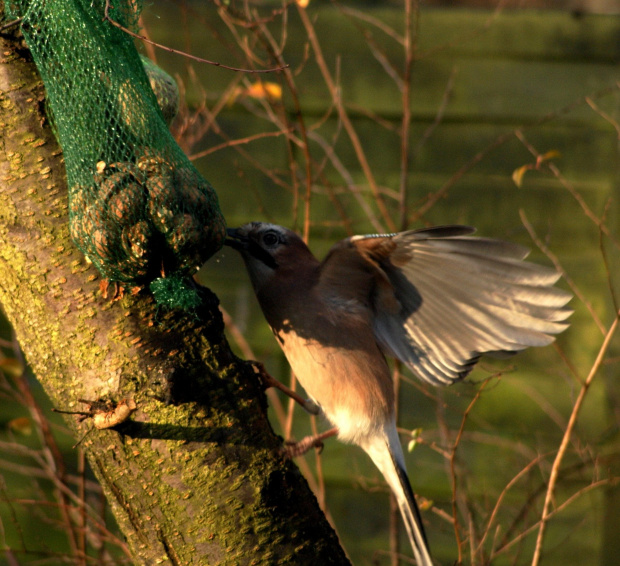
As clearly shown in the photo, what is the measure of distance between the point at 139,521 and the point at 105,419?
0.74ft

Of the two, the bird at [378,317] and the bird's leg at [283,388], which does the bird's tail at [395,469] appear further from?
Answer: the bird's leg at [283,388]

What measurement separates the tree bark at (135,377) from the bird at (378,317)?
2.56 feet

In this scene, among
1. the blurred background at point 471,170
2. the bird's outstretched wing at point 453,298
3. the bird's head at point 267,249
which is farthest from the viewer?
the blurred background at point 471,170

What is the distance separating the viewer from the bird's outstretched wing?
6.08 ft

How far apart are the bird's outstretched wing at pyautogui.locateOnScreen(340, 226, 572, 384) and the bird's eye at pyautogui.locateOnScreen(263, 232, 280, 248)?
235mm

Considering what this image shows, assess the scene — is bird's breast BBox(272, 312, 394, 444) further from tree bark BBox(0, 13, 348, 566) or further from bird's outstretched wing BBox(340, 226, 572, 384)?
tree bark BBox(0, 13, 348, 566)

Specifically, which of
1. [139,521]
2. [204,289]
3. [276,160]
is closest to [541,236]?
[276,160]

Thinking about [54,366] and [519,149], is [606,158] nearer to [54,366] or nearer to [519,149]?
[519,149]

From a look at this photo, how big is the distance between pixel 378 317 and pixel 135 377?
1.10m

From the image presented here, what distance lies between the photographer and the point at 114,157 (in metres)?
1.41

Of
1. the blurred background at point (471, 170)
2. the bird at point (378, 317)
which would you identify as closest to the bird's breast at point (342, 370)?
the bird at point (378, 317)

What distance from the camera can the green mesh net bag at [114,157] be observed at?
51.2 inches

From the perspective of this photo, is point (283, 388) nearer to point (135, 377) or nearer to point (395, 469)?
point (395, 469)

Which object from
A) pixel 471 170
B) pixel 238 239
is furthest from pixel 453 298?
pixel 471 170
